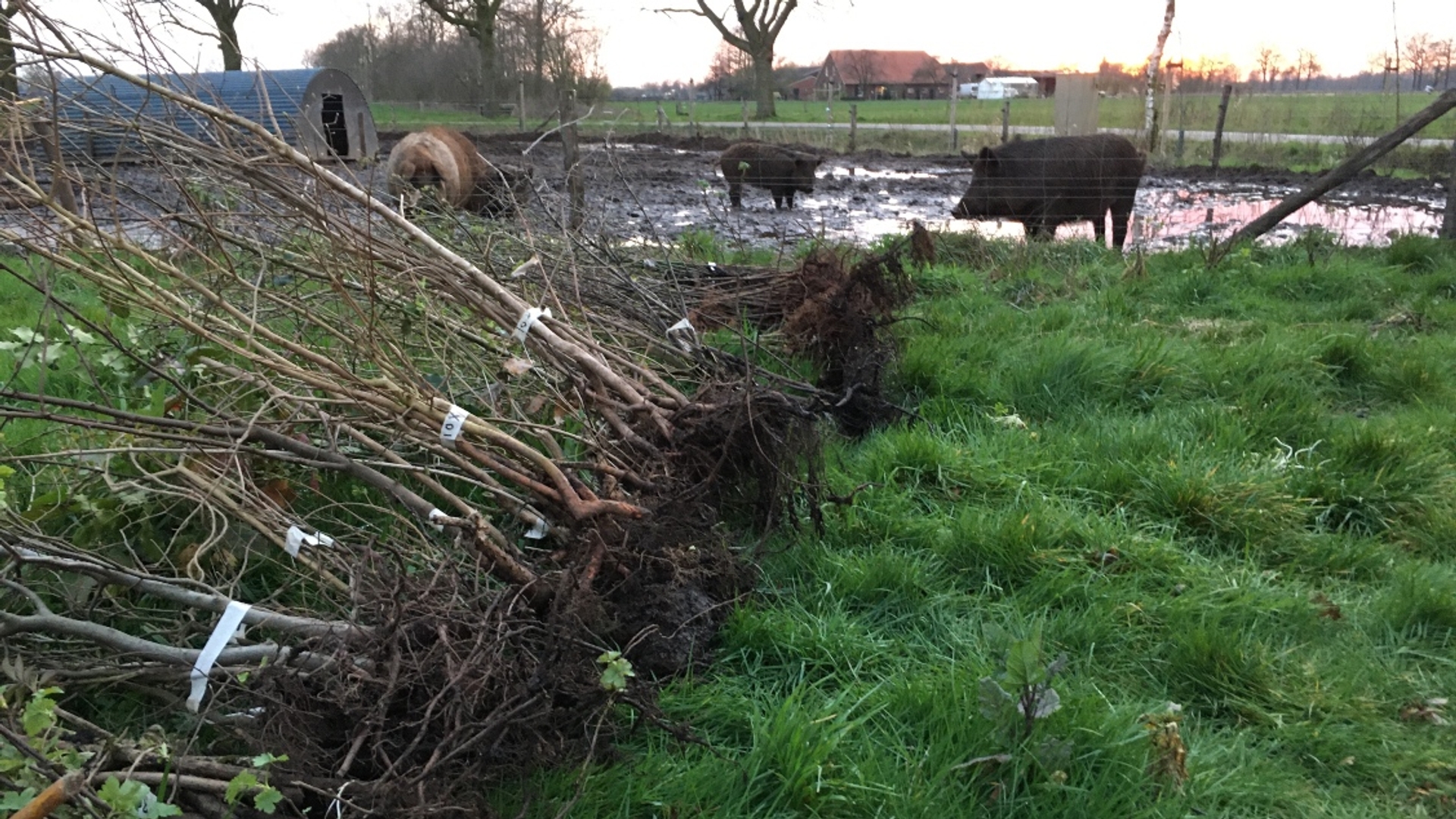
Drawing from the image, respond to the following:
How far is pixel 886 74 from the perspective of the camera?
3275 inches

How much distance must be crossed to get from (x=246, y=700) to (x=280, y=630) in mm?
184

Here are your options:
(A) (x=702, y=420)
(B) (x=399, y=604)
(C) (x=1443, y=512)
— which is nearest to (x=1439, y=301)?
(C) (x=1443, y=512)

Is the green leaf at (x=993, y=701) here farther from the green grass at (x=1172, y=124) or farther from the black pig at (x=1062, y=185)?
the green grass at (x=1172, y=124)

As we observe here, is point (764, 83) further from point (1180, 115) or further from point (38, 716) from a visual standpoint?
point (38, 716)

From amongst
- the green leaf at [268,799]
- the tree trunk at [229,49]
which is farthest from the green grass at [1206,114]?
the green leaf at [268,799]

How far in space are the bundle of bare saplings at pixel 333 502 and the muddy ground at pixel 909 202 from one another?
2.55 metres

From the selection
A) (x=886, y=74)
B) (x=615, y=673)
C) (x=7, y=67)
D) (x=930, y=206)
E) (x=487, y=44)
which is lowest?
(x=615, y=673)

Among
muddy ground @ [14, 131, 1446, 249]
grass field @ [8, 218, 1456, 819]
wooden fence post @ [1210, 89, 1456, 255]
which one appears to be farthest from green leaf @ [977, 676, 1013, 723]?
wooden fence post @ [1210, 89, 1456, 255]

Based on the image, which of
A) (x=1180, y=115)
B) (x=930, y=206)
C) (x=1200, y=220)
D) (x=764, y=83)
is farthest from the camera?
(x=764, y=83)

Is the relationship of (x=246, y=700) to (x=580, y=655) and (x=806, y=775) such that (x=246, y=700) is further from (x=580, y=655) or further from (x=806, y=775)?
(x=806, y=775)

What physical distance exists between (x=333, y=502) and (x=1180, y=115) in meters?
22.0

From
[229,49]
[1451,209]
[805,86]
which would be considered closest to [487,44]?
[1451,209]

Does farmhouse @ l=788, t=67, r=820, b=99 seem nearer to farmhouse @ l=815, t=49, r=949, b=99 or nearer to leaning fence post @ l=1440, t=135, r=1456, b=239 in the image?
farmhouse @ l=815, t=49, r=949, b=99

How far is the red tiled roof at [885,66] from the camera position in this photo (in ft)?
269
